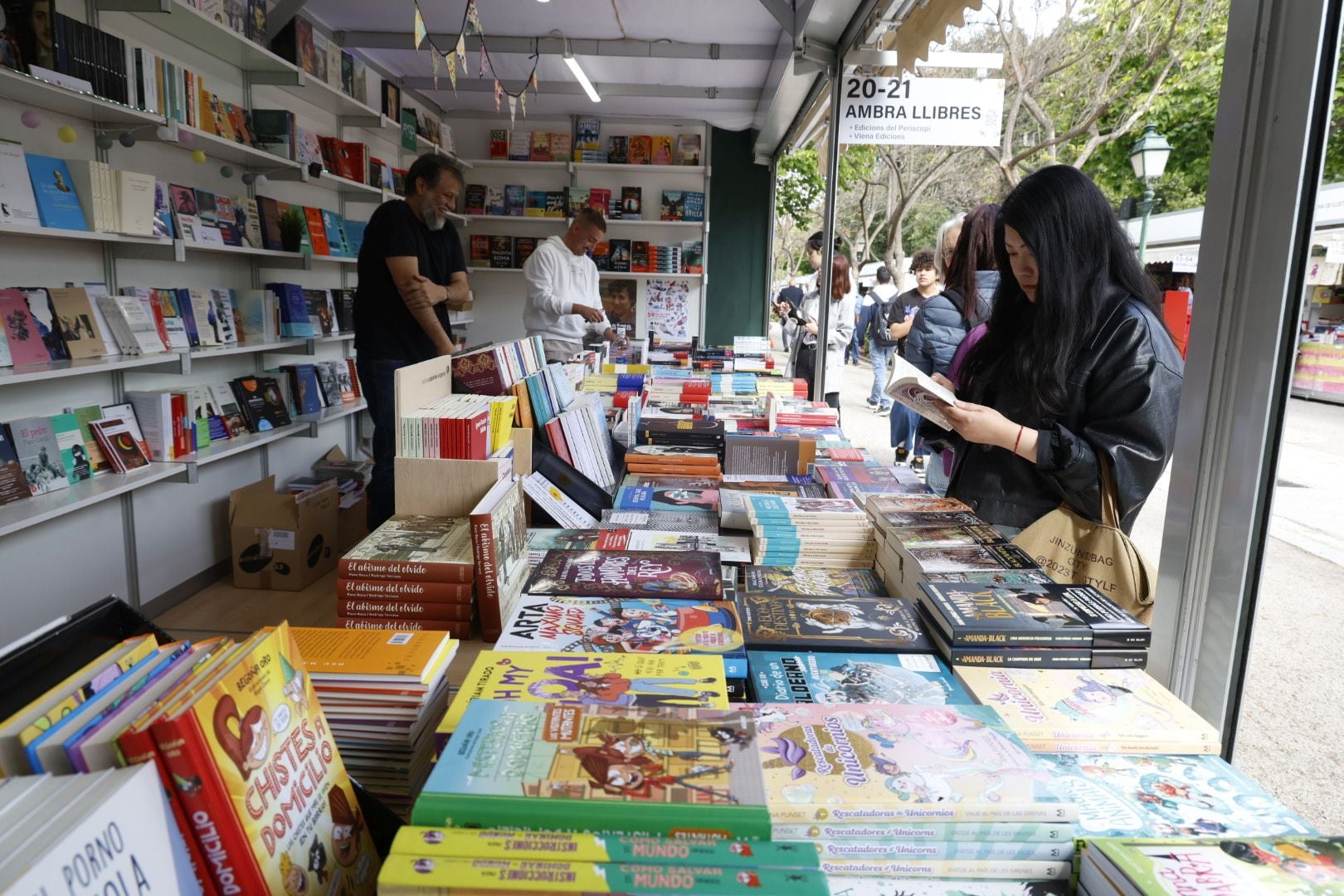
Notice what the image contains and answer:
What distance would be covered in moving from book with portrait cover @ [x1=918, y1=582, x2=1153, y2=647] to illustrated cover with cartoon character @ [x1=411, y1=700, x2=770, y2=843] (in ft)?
1.67

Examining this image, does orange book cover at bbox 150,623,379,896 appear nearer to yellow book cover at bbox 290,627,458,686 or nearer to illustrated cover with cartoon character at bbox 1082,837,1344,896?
yellow book cover at bbox 290,627,458,686

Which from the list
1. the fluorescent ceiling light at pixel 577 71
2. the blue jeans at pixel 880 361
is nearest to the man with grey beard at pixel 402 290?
the fluorescent ceiling light at pixel 577 71

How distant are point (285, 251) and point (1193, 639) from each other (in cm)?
450

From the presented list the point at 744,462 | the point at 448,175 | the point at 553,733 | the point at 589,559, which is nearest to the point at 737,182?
the point at 448,175

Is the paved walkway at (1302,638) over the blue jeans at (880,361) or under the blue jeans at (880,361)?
under

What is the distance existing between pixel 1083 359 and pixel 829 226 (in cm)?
360

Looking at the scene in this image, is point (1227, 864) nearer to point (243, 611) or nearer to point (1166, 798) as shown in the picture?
point (1166, 798)

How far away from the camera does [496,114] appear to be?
7906 mm

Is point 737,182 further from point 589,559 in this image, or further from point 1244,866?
point 1244,866

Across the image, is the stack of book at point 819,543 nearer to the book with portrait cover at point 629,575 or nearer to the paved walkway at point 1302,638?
the book with portrait cover at point 629,575

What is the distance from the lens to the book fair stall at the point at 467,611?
0.68m

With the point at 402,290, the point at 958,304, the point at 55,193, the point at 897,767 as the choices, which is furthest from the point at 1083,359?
the point at 55,193

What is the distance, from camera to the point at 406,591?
4.81 feet

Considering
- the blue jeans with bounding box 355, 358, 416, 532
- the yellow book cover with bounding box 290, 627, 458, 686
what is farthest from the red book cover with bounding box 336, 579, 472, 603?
the blue jeans with bounding box 355, 358, 416, 532
